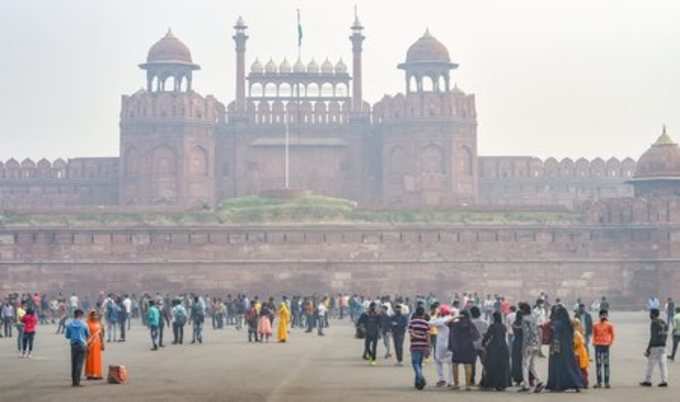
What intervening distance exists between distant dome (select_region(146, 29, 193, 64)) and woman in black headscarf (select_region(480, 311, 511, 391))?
37.7 metres

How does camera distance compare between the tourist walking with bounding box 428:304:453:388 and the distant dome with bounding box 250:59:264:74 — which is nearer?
the tourist walking with bounding box 428:304:453:388

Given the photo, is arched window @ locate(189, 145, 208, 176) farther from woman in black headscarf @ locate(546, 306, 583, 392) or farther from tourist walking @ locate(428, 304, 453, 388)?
Result: woman in black headscarf @ locate(546, 306, 583, 392)

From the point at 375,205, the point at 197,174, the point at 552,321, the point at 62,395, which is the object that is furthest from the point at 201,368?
the point at 197,174

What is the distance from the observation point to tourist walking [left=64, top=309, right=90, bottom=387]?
16359 millimetres

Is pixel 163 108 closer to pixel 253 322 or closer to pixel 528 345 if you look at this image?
pixel 253 322

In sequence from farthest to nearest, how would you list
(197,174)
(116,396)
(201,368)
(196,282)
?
(197,174), (196,282), (201,368), (116,396)

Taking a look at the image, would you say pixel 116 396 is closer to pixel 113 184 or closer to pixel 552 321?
pixel 552 321

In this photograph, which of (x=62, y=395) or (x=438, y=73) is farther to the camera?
(x=438, y=73)

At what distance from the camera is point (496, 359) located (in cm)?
1583

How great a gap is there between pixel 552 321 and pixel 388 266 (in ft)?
83.7

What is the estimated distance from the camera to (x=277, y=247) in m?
41.4

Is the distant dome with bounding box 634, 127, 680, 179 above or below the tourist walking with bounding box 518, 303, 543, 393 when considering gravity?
above

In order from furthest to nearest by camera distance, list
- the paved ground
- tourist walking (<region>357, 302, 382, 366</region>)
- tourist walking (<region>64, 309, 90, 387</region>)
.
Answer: tourist walking (<region>357, 302, 382, 366</region>), tourist walking (<region>64, 309, 90, 387</region>), the paved ground

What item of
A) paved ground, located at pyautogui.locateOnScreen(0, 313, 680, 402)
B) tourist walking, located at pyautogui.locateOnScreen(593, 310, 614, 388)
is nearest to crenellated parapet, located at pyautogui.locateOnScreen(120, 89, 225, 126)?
paved ground, located at pyautogui.locateOnScreen(0, 313, 680, 402)
